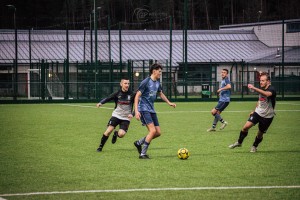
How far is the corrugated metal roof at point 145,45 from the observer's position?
58531 millimetres

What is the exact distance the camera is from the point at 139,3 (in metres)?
85.1

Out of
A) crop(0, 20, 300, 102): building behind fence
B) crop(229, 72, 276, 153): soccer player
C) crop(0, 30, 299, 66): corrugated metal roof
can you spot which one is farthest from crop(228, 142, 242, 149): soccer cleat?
crop(0, 30, 299, 66): corrugated metal roof

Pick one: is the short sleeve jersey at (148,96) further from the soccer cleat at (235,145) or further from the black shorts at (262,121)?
the soccer cleat at (235,145)

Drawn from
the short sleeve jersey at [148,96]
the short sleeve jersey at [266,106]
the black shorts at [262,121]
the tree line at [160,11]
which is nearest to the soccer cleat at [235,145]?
the black shorts at [262,121]

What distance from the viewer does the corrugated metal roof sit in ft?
192

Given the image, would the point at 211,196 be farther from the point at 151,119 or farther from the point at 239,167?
the point at 151,119

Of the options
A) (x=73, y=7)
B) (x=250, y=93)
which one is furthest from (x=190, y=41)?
(x=73, y=7)

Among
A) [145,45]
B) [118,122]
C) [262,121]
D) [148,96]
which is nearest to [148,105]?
[148,96]

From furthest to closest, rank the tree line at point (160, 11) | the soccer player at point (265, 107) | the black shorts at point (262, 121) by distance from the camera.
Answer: the tree line at point (160, 11), the black shorts at point (262, 121), the soccer player at point (265, 107)

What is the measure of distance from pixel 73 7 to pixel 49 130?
6647 centimetres

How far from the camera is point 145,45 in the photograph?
63.7m

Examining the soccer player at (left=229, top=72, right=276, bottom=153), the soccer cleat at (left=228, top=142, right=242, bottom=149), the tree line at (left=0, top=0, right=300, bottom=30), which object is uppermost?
the tree line at (left=0, top=0, right=300, bottom=30)

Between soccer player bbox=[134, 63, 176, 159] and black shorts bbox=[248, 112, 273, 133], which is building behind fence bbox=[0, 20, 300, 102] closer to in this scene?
black shorts bbox=[248, 112, 273, 133]

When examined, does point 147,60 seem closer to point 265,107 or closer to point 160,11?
point 265,107
